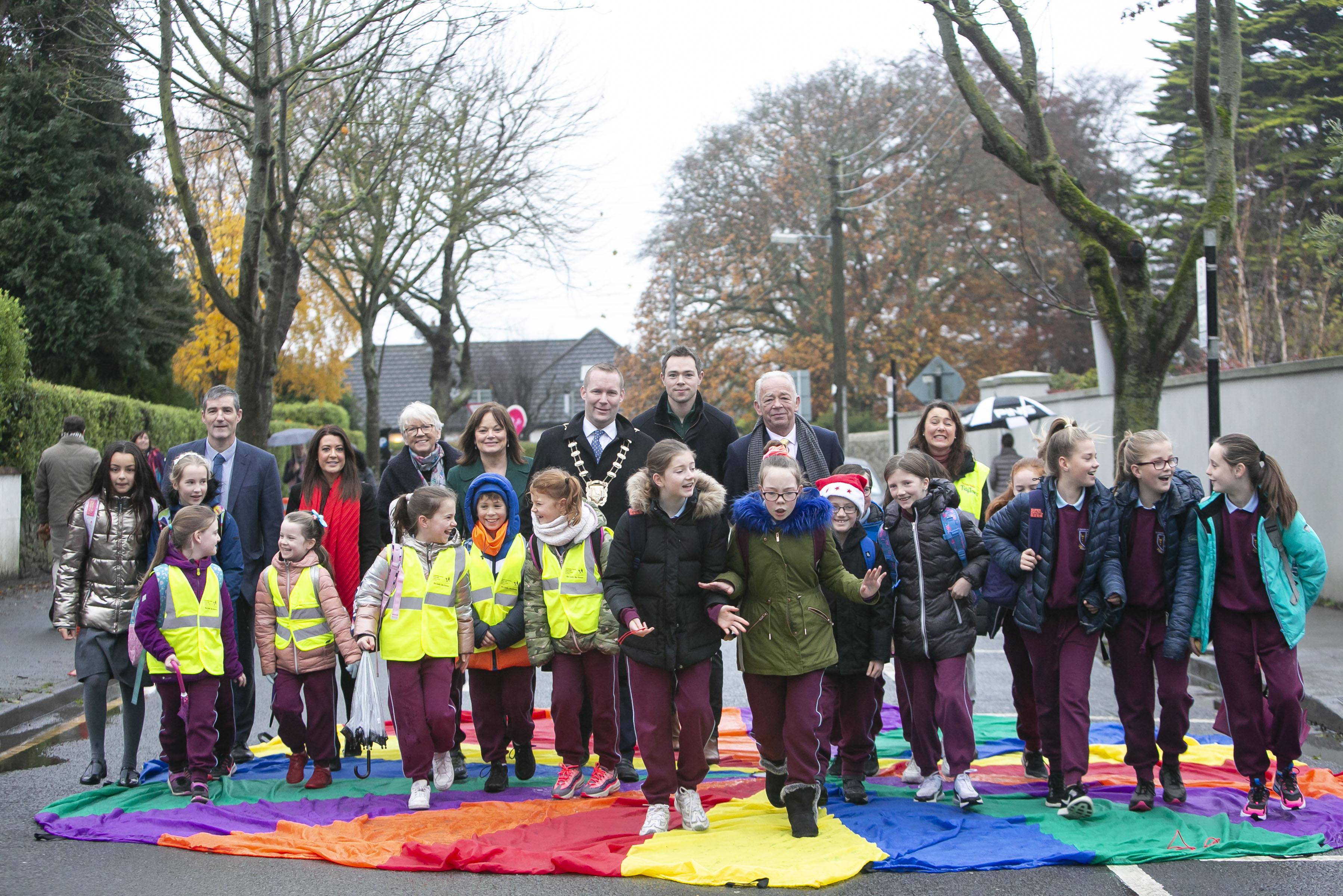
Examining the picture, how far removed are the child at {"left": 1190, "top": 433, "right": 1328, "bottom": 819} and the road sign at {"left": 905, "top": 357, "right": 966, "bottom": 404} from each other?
14.6 metres

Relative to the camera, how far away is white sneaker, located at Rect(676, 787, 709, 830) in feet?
18.3

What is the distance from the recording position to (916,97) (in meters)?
37.6

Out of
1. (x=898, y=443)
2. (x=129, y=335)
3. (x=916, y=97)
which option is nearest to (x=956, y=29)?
(x=129, y=335)

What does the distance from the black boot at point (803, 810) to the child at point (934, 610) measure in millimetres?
766

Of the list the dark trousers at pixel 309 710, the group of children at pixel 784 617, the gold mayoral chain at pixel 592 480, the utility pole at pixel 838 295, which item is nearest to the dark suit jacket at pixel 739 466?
the group of children at pixel 784 617

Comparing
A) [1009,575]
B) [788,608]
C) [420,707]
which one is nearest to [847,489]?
[788,608]

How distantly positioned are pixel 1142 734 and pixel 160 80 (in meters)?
11.1

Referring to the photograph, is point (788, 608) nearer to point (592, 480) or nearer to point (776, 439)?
point (776, 439)

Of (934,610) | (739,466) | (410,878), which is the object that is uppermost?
(739,466)

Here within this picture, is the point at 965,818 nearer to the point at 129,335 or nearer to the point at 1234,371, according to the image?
the point at 1234,371

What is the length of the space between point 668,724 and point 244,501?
305 centimetres

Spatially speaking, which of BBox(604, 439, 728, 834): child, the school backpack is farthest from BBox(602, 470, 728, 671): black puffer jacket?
the school backpack

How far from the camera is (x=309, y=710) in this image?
6445mm

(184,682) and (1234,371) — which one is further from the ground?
(1234,371)
